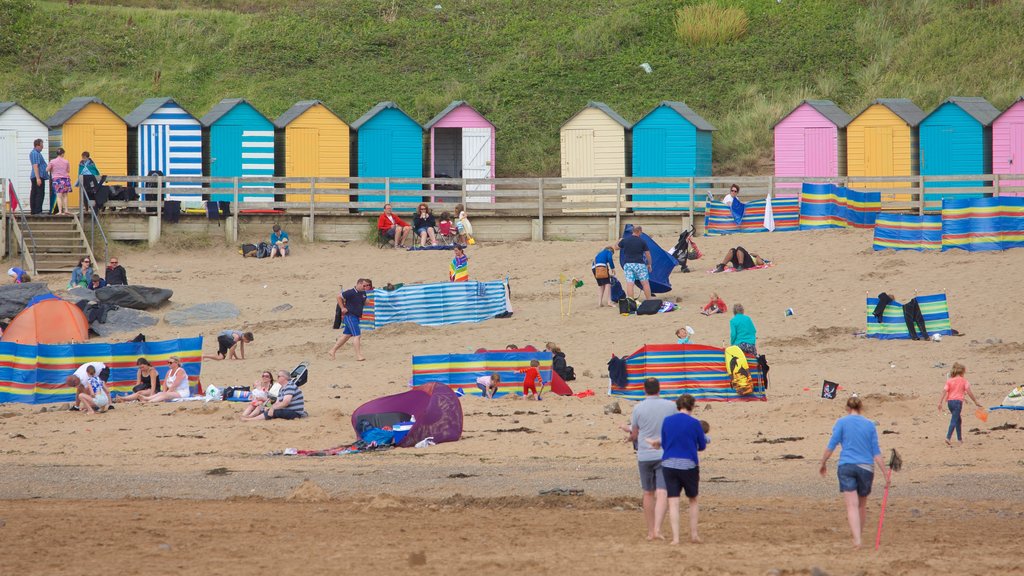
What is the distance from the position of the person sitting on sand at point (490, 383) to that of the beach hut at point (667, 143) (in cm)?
1456

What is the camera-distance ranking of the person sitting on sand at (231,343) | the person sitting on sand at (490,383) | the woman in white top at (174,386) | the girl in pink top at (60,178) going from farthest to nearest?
the girl in pink top at (60,178), the person sitting on sand at (231,343), the woman in white top at (174,386), the person sitting on sand at (490,383)

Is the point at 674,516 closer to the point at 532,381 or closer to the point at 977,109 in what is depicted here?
the point at 532,381

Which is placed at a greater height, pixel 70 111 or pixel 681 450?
pixel 70 111

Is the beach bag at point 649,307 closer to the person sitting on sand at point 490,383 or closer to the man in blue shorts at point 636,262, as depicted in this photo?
the man in blue shorts at point 636,262

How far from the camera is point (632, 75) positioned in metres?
40.2

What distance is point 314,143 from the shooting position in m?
31.2

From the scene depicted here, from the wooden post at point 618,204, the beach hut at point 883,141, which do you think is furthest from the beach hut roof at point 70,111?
the beach hut at point 883,141

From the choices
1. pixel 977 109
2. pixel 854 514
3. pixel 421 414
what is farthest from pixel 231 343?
pixel 977 109

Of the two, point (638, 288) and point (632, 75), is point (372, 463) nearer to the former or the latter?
point (638, 288)

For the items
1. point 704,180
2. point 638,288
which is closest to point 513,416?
point 638,288

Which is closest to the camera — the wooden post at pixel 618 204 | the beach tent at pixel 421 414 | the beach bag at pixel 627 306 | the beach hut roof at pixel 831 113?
the beach tent at pixel 421 414

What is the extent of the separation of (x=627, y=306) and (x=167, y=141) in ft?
45.1

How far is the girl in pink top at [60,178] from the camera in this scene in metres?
28.3

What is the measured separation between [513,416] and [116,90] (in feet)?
94.7
